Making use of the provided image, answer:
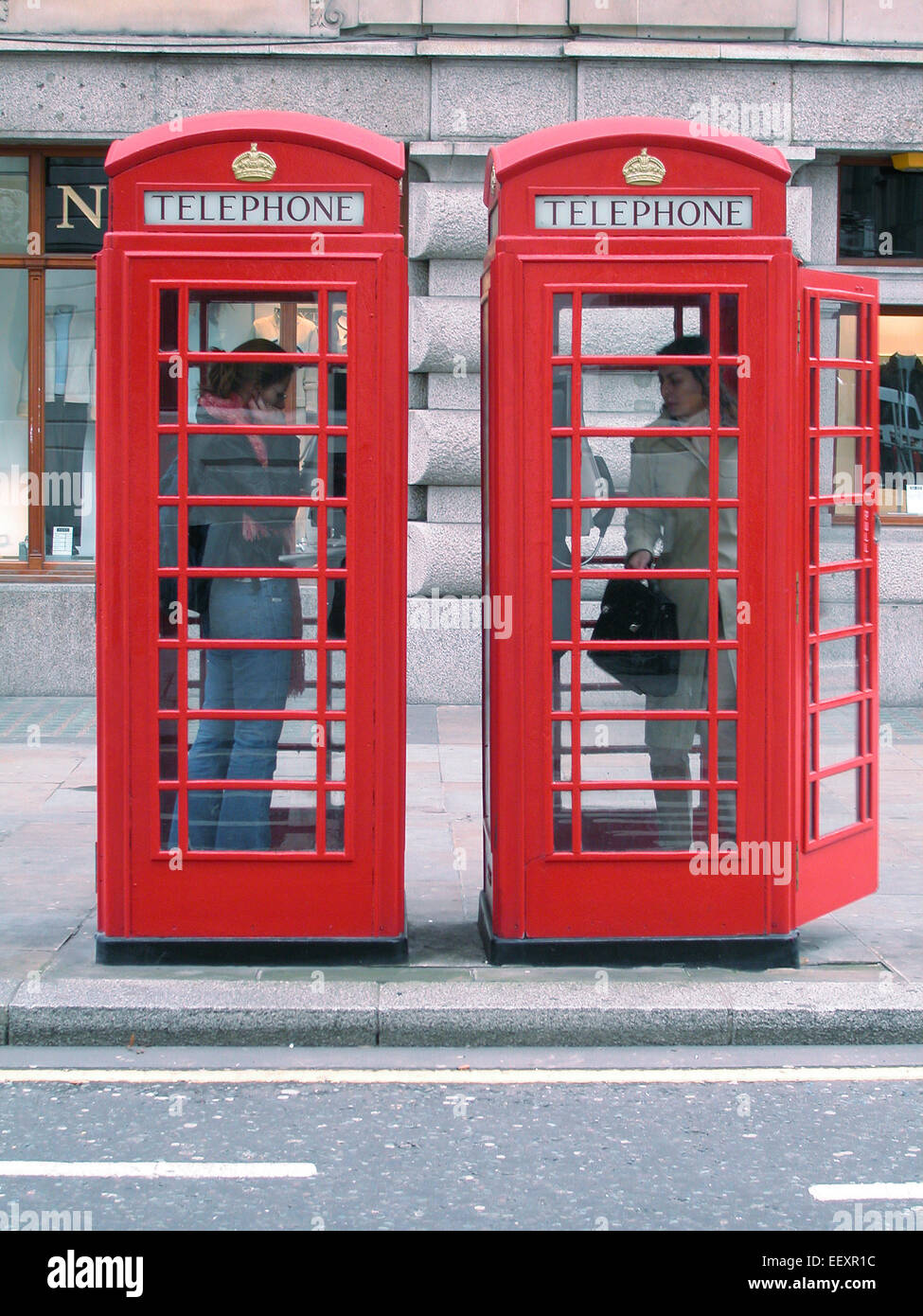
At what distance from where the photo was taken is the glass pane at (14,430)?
1178 cm

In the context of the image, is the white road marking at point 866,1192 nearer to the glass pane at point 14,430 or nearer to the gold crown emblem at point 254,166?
the gold crown emblem at point 254,166

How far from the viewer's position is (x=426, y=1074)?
16.2 ft

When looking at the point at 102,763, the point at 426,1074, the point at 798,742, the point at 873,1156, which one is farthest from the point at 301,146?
the point at 873,1156

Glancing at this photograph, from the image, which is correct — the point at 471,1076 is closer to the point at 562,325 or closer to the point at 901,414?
the point at 562,325

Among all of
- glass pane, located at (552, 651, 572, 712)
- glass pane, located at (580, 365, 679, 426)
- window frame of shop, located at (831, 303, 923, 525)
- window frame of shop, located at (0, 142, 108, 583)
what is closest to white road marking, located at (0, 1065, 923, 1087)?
glass pane, located at (552, 651, 572, 712)

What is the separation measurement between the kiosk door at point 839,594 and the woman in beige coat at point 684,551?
0.32 m

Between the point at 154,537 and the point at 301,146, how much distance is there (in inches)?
55.8

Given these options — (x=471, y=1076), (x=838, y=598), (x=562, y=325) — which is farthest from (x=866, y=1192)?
(x=562, y=325)

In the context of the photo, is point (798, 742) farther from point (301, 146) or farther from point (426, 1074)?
point (301, 146)

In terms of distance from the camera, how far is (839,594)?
19.6 ft

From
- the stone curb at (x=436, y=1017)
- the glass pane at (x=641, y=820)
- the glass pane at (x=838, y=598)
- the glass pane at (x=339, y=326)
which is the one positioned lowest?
the stone curb at (x=436, y=1017)

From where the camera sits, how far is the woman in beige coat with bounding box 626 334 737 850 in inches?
215

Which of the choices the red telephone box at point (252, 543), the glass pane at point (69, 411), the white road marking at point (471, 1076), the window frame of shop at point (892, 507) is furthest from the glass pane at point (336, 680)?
the window frame of shop at point (892, 507)

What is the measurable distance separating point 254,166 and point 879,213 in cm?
766
